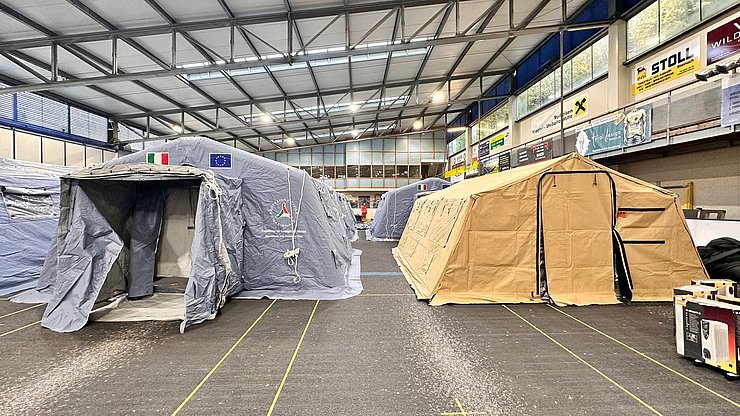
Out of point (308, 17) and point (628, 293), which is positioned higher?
point (308, 17)

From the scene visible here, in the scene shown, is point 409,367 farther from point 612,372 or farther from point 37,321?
point 37,321

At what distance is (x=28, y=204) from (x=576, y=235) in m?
7.77

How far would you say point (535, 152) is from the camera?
10172mm

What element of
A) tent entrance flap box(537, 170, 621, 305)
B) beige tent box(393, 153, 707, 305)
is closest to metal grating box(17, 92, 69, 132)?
beige tent box(393, 153, 707, 305)

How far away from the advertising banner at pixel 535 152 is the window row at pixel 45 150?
14.1 metres

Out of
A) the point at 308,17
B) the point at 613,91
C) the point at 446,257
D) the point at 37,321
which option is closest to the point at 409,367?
the point at 446,257

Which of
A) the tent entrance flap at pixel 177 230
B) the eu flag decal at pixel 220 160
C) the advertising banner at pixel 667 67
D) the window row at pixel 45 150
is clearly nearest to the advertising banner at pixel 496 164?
the advertising banner at pixel 667 67

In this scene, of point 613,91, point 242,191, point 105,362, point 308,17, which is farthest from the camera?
point 613,91

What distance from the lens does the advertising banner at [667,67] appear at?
6.05 metres

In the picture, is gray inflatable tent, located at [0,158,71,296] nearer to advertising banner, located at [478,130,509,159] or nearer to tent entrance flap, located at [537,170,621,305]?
tent entrance flap, located at [537,170,621,305]

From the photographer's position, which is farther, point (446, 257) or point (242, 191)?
point (242, 191)

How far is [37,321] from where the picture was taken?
348cm

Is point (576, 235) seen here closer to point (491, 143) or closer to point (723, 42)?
point (723, 42)

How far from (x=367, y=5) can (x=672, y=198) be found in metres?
5.88
